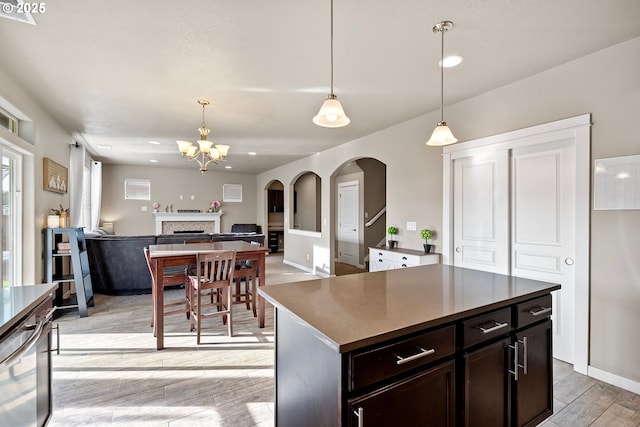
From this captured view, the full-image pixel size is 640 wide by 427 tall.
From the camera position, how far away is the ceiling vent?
1.85 m

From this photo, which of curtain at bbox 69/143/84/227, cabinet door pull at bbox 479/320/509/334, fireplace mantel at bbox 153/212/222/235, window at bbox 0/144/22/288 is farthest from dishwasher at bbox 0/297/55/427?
fireplace mantel at bbox 153/212/222/235

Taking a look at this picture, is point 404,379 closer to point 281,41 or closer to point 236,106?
point 281,41

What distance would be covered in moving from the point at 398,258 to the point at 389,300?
2507 mm

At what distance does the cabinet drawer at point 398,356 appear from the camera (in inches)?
41.6

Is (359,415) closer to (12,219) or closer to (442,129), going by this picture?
(442,129)

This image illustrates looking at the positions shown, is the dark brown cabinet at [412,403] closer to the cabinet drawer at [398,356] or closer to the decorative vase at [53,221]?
the cabinet drawer at [398,356]

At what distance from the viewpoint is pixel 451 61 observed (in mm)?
2553

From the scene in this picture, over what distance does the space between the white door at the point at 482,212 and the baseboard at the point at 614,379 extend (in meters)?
0.99

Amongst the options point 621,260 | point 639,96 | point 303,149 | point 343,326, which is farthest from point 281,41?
point 303,149

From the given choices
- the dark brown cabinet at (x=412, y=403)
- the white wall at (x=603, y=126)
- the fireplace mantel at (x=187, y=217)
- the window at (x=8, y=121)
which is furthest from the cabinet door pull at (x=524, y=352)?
the fireplace mantel at (x=187, y=217)

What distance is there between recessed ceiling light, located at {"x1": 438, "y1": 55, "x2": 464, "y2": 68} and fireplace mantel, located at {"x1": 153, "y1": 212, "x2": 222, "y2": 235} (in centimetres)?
792

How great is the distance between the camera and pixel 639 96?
2.22 m

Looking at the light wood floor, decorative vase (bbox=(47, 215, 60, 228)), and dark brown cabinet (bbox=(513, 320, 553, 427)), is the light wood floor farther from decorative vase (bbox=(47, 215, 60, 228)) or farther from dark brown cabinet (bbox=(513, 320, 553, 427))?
decorative vase (bbox=(47, 215, 60, 228))

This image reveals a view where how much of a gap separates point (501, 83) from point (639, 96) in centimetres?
103
